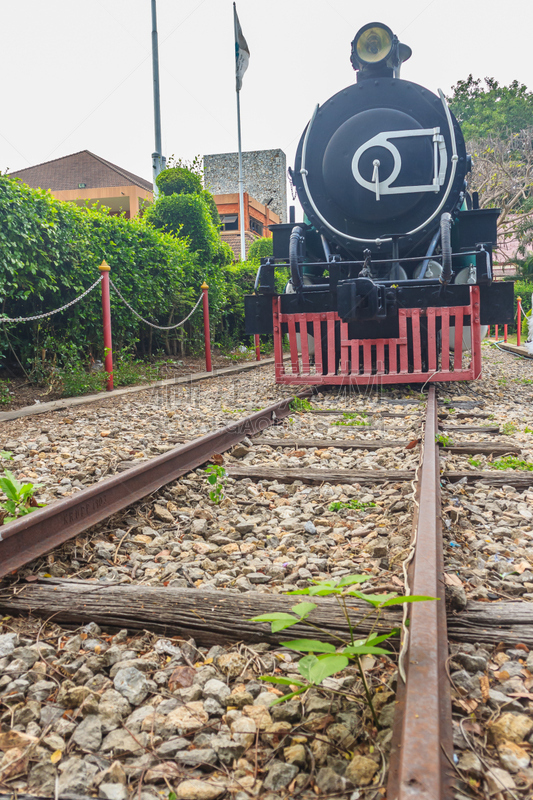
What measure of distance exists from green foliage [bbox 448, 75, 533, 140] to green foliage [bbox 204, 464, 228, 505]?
3735 cm

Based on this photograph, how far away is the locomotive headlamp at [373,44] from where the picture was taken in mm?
6129

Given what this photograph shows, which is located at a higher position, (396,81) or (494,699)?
(396,81)

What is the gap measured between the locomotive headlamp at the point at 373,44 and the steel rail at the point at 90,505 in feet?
15.3

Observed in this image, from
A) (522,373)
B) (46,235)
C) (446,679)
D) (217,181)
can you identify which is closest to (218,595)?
(446,679)

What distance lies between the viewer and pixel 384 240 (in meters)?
5.91

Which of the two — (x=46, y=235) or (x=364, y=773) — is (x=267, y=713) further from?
(x=46, y=235)

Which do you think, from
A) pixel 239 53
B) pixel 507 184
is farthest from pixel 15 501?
pixel 507 184

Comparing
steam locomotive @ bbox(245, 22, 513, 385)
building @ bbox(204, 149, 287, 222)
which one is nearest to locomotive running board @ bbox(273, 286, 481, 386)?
steam locomotive @ bbox(245, 22, 513, 385)

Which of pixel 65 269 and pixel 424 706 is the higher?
pixel 65 269

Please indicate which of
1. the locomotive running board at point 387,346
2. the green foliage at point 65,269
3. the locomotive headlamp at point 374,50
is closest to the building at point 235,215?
the green foliage at point 65,269

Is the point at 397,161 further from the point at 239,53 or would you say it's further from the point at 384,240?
the point at 239,53

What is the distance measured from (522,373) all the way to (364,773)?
29.0 ft

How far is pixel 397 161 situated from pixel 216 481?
425 cm

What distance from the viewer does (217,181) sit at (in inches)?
1829
